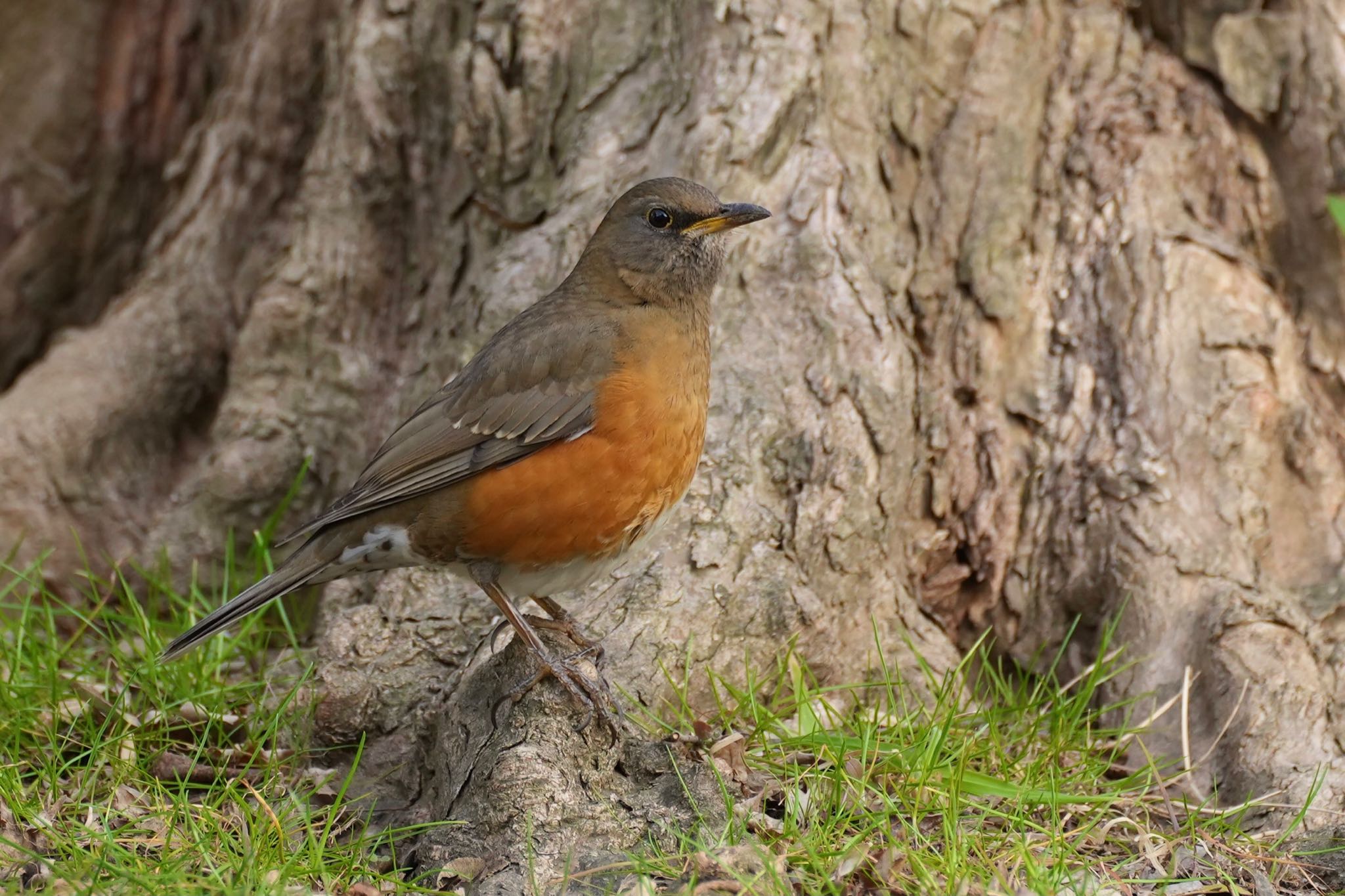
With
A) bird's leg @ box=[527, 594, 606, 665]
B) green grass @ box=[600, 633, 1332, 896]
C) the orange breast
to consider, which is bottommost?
green grass @ box=[600, 633, 1332, 896]

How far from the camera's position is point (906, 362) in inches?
223

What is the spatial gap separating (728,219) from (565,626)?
1617mm

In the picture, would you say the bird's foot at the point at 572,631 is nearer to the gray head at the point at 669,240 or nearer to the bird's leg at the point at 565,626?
the bird's leg at the point at 565,626

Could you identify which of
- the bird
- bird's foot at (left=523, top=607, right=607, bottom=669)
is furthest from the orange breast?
bird's foot at (left=523, top=607, right=607, bottom=669)

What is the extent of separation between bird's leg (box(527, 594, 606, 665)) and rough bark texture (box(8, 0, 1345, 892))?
11 cm

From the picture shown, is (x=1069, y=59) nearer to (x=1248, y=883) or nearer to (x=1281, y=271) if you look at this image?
(x=1281, y=271)

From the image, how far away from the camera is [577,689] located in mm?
4195

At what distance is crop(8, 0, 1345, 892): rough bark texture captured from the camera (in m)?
5.20

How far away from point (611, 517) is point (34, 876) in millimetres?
2026

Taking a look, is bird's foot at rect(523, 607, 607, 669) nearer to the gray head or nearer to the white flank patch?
the white flank patch

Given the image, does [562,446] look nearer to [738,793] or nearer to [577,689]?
[577,689]

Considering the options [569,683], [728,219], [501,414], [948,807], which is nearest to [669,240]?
[728,219]

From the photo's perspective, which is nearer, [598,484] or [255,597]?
[598,484]

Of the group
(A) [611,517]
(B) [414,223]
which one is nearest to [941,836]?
(A) [611,517]
